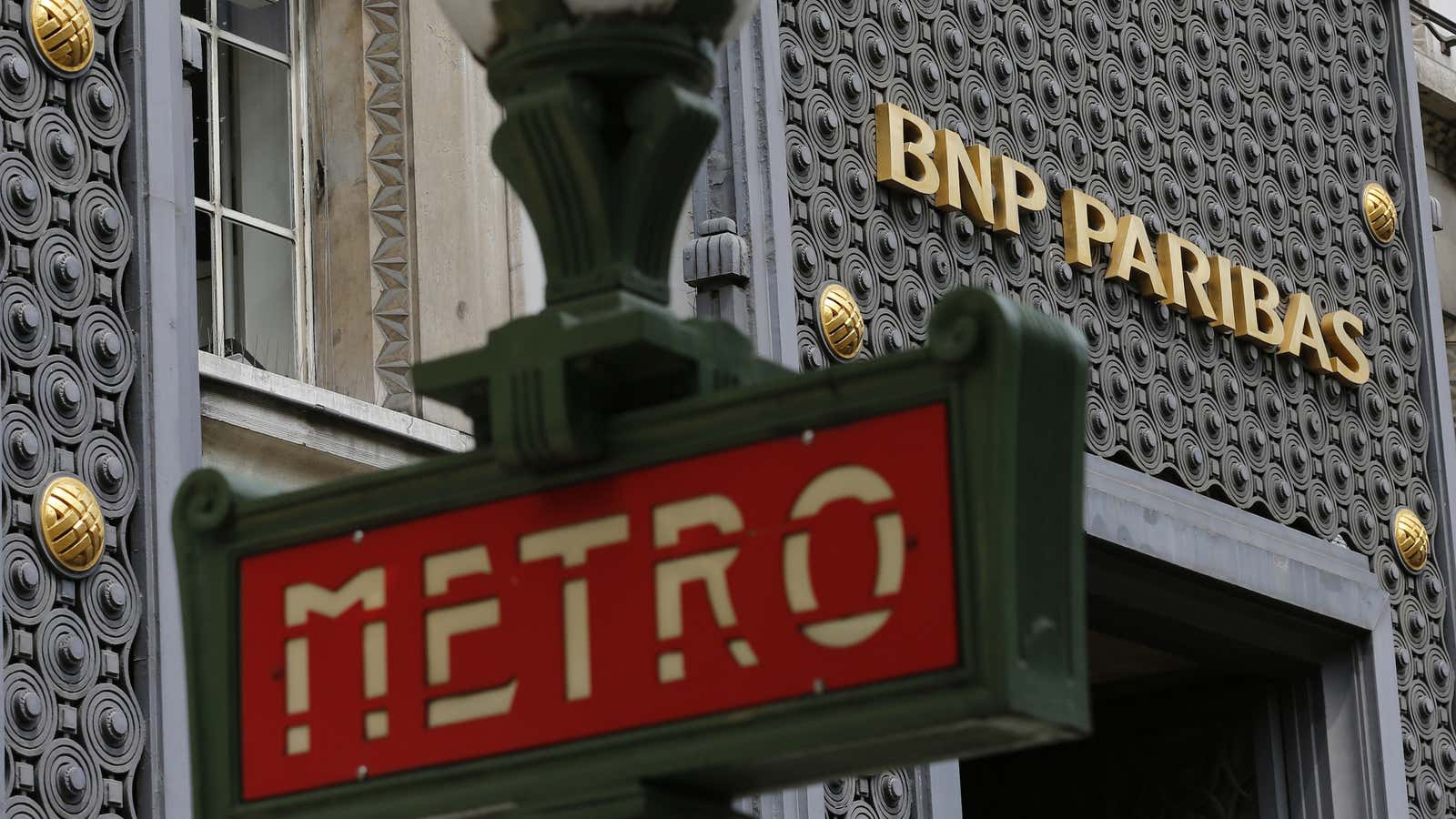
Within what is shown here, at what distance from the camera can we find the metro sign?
287cm

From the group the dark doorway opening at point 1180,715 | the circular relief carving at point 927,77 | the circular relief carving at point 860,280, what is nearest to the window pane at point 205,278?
the circular relief carving at point 860,280

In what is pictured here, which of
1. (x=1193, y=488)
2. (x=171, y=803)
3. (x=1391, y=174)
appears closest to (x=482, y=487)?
(x=171, y=803)

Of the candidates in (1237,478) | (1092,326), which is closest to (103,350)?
(1092,326)

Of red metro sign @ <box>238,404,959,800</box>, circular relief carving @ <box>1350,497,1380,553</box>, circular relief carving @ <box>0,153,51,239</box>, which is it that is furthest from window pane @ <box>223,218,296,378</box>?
red metro sign @ <box>238,404,959,800</box>

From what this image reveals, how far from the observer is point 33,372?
7820 millimetres

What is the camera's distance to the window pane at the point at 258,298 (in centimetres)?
930

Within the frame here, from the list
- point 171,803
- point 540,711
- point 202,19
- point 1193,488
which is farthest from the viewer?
point 1193,488

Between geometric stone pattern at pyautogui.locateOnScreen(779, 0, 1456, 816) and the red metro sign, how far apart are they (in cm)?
728

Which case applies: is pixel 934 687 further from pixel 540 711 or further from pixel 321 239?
pixel 321 239

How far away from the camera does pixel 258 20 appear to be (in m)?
9.77

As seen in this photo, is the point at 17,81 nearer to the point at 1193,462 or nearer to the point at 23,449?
the point at 23,449

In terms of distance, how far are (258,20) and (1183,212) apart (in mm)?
4749

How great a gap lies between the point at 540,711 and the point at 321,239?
6.78m

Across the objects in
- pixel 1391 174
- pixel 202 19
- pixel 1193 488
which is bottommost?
pixel 1193 488
